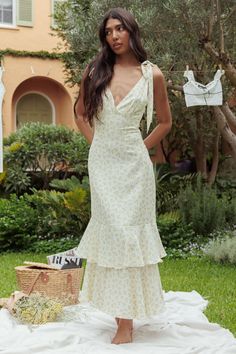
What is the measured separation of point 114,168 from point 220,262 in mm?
4345

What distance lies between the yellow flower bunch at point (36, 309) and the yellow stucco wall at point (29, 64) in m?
10.9

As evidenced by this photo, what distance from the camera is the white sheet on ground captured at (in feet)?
12.9

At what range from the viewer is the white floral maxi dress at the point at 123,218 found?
3.98 m

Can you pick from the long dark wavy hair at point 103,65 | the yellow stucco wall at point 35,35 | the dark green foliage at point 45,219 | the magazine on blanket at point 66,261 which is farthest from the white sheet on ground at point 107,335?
the yellow stucco wall at point 35,35

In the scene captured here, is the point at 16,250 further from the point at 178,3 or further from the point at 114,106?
the point at 114,106

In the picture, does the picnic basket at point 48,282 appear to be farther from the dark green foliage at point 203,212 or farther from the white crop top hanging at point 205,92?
the dark green foliage at point 203,212

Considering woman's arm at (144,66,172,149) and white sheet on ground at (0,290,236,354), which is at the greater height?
woman's arm at (144,66,172,149)

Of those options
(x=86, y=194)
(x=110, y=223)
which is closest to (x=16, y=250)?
(x=86, y=194)

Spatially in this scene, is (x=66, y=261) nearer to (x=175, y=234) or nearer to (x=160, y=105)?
(x=160, y=105)

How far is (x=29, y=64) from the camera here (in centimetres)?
1598

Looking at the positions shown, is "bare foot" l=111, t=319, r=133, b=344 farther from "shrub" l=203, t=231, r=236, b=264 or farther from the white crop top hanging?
the white crop top hanging

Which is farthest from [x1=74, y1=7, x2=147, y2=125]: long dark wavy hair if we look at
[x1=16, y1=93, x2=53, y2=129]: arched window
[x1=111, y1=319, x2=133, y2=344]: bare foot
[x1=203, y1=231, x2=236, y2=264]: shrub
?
[x1=16, y1=93, x2=53, y2=129]: arched window

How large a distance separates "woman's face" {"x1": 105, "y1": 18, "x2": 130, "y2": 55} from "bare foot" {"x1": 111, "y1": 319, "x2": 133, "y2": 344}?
1758 mm

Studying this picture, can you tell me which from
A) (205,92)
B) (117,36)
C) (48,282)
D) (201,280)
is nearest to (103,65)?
(117,36)
